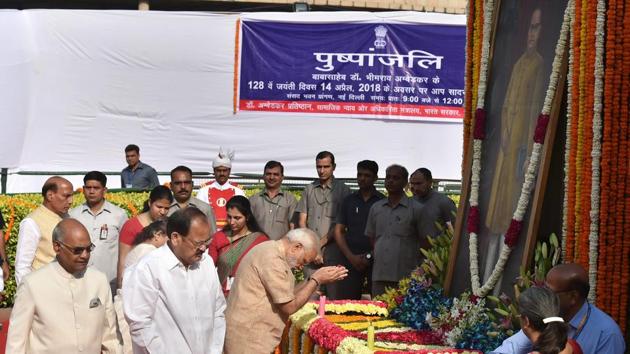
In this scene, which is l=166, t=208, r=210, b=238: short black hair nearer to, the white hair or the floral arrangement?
the white hair

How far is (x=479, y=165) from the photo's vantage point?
317 inches

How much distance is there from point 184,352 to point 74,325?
698 millimetres

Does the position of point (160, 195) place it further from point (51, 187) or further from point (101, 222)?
point (101, 222)

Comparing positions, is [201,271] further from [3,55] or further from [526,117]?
[3,55]

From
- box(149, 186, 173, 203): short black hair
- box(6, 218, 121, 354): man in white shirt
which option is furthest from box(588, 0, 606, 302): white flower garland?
box(149, 186, 173, 203): short black hair

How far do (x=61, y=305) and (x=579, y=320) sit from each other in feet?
9.89

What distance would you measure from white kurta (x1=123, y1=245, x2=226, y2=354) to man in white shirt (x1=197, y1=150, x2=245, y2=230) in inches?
207

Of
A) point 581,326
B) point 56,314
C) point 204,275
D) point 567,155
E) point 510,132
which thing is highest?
point 510,132

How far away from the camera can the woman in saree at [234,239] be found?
8695 mm

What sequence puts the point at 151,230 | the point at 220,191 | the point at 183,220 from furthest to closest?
1. the point at 220,191
2. the point at 151,230
3. the point at 183,220

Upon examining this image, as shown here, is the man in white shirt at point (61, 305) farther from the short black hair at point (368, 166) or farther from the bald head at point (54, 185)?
the short black hair at point (368, 166)

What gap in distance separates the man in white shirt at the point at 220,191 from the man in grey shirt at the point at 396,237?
7.14ft

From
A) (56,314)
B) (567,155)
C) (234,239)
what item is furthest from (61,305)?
(567,155)

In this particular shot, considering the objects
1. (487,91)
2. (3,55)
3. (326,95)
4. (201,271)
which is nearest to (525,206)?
(487,91)
